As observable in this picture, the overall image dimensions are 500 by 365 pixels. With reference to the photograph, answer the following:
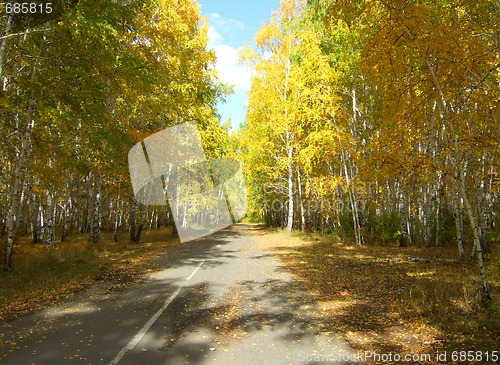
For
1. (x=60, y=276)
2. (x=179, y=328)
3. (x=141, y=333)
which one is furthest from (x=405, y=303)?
(x=60, y=276)

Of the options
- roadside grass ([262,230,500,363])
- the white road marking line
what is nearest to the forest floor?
roadside grass ([262,230,500,363])

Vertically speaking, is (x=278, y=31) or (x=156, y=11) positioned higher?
(x=278, y=31)

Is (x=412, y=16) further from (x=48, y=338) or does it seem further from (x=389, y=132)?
(x=48, y=338)

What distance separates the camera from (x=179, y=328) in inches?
208

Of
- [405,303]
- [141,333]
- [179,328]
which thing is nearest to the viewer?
[141,333]

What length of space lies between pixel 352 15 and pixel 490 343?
6674mm

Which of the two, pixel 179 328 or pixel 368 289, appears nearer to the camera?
pixel 179 328

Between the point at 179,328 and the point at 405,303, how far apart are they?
4.71m

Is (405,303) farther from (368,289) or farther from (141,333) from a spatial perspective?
(141,333)

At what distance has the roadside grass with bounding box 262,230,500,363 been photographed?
4610 millimetres

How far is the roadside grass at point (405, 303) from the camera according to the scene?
461cm

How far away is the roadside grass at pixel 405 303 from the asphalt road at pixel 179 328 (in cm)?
58

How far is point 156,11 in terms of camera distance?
54.6 ft

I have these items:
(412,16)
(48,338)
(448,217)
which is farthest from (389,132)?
(48,338)
